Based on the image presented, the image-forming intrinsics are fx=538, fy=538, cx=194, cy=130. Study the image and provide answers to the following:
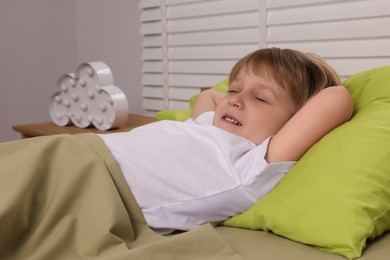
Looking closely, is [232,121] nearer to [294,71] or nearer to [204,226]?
[294,71]

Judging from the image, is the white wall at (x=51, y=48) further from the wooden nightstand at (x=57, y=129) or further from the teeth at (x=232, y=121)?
the teeth at (x=232, y=121)

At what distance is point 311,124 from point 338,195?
0.21 meters

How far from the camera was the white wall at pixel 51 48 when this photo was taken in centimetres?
289

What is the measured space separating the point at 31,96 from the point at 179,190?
7.37 ft

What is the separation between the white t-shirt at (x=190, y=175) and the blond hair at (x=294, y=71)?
18cm

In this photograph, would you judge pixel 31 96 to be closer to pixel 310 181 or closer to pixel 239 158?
pixel 239 158

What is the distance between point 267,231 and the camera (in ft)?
3.43

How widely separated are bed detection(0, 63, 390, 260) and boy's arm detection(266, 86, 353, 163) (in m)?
0.04

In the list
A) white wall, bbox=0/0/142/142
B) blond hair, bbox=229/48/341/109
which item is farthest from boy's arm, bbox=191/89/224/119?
white wall, bbox=0/0/142/142

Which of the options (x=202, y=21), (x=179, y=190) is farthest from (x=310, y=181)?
(x=202, y=21)

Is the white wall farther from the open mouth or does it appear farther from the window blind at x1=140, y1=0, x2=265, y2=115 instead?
the open mouth

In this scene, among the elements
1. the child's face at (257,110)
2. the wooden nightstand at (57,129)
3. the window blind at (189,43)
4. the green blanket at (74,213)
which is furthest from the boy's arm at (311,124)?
the wooden nightstand at (57,129)

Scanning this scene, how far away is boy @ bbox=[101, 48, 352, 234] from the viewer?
3.55ft

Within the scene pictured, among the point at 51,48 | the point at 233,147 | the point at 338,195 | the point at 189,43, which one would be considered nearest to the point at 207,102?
the point at 233,147
